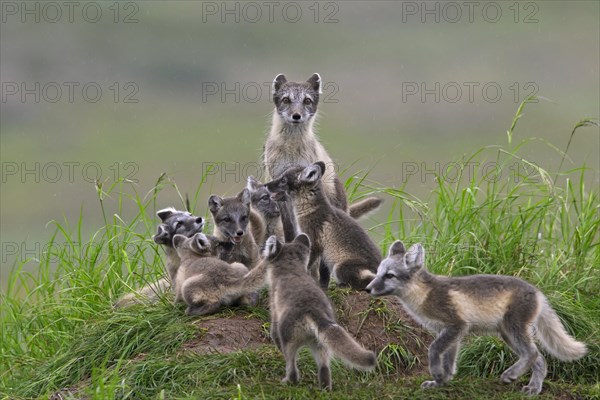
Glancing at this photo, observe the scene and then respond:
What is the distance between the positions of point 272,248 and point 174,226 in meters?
1.93

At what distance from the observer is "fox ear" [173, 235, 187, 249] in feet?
29.1

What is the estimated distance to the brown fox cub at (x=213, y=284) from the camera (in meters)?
8.20

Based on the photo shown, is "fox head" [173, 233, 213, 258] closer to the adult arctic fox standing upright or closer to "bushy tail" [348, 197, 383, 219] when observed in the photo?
the adult arctic fox standing upright

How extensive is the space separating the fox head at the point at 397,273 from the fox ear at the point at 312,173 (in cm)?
178

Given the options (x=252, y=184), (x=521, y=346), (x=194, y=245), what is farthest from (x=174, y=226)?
(x=521, y=346)

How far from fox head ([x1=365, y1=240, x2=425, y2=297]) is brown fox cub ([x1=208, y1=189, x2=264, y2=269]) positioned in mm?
1923

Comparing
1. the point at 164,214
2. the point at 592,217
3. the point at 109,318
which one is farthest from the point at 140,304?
the point at 592,217

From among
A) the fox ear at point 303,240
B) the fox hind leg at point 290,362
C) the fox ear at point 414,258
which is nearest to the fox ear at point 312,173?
the fox ear at point 303,240

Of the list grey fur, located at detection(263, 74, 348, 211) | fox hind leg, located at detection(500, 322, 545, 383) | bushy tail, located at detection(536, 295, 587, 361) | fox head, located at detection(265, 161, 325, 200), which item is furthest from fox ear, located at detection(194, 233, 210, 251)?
bushy tail, located at detection(536, 295, 587, 361)

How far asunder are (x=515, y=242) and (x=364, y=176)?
1.69m

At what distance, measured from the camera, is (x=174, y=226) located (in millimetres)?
9164

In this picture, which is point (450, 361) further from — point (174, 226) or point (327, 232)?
point (174, 226)

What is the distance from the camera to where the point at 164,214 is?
9391 millimetres

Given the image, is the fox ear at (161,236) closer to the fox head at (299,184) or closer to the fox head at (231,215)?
the fox head at (231,215)
